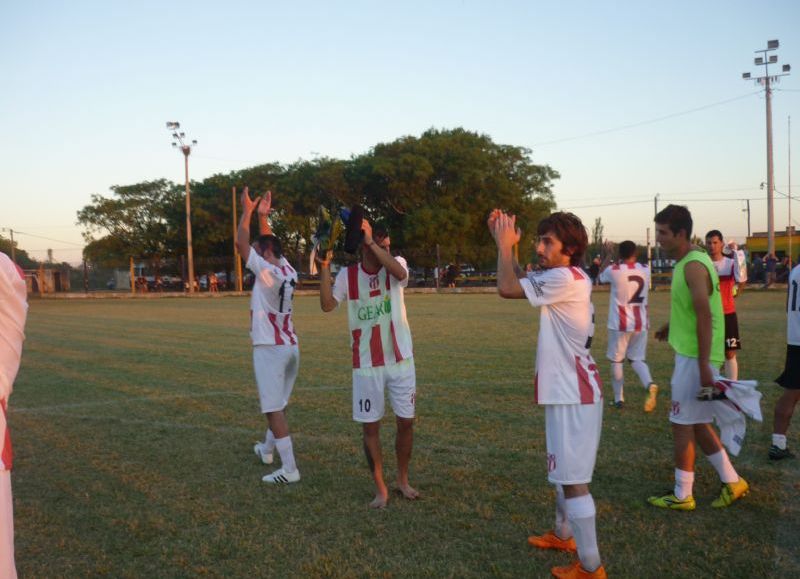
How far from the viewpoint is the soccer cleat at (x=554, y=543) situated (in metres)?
4.29

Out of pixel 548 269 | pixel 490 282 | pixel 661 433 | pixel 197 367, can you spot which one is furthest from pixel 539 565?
pixel 490 282

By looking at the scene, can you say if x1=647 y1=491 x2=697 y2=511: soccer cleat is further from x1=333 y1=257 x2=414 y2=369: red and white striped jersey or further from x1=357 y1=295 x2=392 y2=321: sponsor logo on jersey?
x1=357 y1=295 x2=392 y2=321: sponsor logo on jersey

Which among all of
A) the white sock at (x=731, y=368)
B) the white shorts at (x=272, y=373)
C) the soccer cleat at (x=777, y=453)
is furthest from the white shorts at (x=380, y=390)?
the white sock at (x=731, y=368)

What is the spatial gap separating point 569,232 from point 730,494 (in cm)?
265

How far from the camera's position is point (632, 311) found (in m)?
8.45

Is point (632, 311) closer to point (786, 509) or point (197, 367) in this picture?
point (786, 509)

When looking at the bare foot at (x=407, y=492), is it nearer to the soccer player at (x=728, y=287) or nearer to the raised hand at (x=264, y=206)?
the raised hand at (x=264, y=206)

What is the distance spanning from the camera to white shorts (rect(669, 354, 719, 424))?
479 centimetres

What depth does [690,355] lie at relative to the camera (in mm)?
4805

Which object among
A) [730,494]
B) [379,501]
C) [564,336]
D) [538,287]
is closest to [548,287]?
[538,287]

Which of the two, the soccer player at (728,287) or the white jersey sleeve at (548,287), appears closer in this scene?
the white jersey sleeve at (548,287)

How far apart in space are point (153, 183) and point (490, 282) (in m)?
35.1

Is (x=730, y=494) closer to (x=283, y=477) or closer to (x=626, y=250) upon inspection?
(x=283, y=477)

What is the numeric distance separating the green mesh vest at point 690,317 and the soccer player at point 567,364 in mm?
1331
